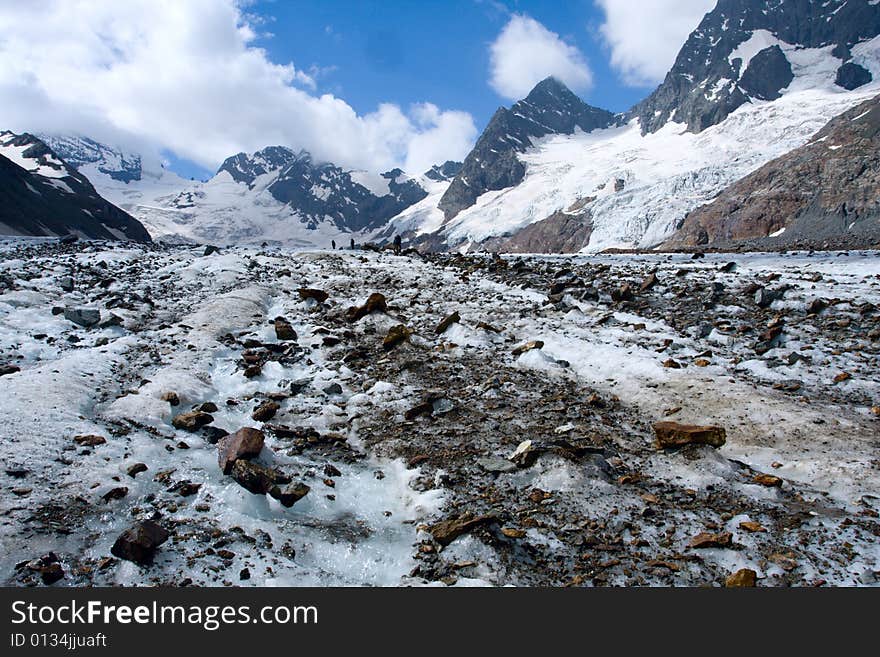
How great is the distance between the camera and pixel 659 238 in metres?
108

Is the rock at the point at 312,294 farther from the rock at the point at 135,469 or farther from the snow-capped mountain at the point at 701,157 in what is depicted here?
the snow-capped mountain at the point at 701,157

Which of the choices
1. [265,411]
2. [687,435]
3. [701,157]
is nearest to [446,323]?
[265,411]

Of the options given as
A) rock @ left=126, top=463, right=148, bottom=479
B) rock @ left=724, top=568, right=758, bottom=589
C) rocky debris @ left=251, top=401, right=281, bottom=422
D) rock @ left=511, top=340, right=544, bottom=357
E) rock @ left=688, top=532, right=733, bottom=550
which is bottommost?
rock @ left=724, top=568, right=758, bottom=589

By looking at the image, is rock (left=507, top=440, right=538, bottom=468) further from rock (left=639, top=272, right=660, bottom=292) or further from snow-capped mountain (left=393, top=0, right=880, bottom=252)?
snow-capped mountain (left=393, top=0, right=880, bottom=252)

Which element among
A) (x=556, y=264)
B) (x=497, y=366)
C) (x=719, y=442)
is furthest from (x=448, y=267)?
(x=719, y=442)

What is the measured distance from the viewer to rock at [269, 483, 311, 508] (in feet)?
19.2

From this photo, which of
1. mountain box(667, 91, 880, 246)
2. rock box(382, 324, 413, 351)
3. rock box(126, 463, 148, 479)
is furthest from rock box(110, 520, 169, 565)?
mountain box(667, 91, 880, 246)

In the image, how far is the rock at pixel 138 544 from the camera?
4.41 m

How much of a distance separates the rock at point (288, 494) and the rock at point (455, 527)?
1.69 metres

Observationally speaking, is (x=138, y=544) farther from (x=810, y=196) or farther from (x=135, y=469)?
(x=810, y=196)

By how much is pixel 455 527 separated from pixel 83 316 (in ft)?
37.4

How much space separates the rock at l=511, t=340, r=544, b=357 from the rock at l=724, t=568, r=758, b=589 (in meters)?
6.77

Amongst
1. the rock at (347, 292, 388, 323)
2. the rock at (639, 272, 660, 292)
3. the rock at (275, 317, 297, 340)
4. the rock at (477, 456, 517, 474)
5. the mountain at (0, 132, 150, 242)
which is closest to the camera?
the rock at (477, 456, 517, 474)

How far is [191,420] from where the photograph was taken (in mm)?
7352
